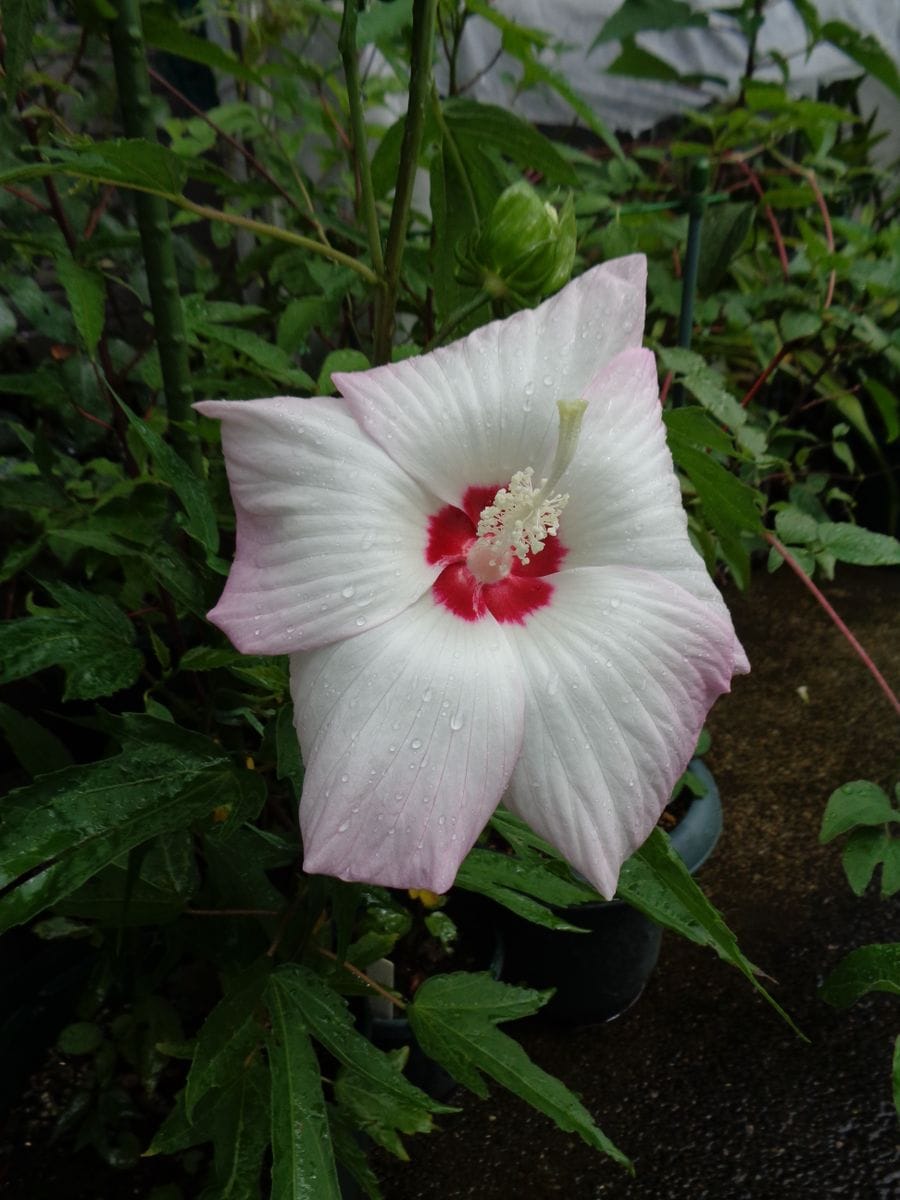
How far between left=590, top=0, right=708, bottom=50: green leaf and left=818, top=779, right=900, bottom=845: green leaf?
761mm

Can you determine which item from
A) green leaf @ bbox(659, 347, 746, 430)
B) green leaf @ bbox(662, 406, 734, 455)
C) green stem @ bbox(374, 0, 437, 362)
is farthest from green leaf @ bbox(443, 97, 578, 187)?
green leaf @ bbox(659, 347, 746, 430)

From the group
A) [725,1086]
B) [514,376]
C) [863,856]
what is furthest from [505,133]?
[725,1086]

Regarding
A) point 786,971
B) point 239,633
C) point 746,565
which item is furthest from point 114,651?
point 786,971

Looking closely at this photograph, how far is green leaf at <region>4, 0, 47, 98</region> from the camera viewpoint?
1.69ft

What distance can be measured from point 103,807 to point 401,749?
0.22m

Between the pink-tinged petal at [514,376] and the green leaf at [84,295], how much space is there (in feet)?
1.01

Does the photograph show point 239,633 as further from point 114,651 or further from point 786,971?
point 786,971

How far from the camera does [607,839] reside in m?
0.50

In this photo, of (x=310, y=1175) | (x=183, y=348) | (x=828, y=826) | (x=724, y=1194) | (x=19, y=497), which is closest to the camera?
(x=310, y=1175)

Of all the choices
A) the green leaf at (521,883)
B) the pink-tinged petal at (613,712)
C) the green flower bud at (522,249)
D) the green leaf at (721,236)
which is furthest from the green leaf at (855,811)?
the green leaf at (721,236)

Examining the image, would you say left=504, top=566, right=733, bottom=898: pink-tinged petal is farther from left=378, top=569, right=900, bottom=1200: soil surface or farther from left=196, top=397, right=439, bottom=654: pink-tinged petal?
left=378, top=569, right=900, bottom=1200: soil surface

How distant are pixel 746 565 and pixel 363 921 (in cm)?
51

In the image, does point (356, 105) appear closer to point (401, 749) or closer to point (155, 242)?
point (155, 242)

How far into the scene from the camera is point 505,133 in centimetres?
68
